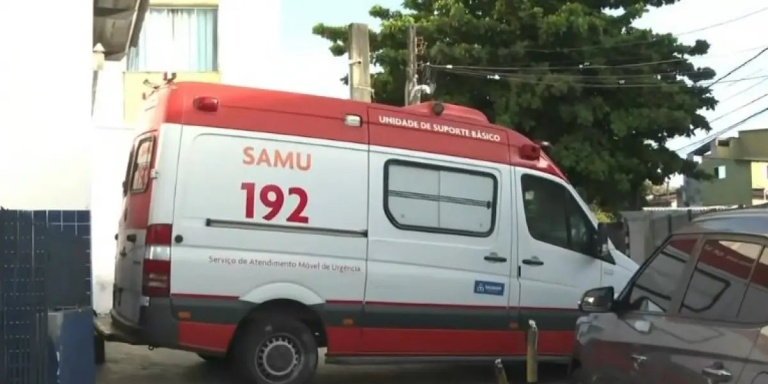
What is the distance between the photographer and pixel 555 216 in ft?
32.4

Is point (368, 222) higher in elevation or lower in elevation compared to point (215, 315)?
higher

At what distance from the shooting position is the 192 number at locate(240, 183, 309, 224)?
27.3 ft

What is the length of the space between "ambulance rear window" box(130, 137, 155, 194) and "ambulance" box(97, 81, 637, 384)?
3cm

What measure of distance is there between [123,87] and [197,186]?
A: 9.91 m

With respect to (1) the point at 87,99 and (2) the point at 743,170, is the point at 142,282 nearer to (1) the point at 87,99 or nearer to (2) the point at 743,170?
(1) the point at 87,99

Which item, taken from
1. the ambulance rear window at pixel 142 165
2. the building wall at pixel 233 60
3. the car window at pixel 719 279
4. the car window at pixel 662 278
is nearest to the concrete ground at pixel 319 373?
the ambulance rear window at pixel 142 165

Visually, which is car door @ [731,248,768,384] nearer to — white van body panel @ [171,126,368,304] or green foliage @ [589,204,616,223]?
white van body panel @ [171,126,368,304]

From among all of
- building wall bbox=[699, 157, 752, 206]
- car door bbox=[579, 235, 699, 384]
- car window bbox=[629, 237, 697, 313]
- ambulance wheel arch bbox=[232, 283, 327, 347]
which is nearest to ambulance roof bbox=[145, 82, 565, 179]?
ambulance wheel arch bbox=[232, 283, 327, 347]

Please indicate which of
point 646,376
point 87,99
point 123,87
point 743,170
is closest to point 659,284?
point 646,376

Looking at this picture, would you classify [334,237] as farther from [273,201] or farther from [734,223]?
[734,223]

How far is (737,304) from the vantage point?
468cm

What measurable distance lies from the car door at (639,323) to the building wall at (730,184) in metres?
39.3

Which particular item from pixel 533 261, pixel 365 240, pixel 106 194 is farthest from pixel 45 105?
pixel 106 194

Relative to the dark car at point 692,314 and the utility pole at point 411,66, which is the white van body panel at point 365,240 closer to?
the dark car at point 692,314
